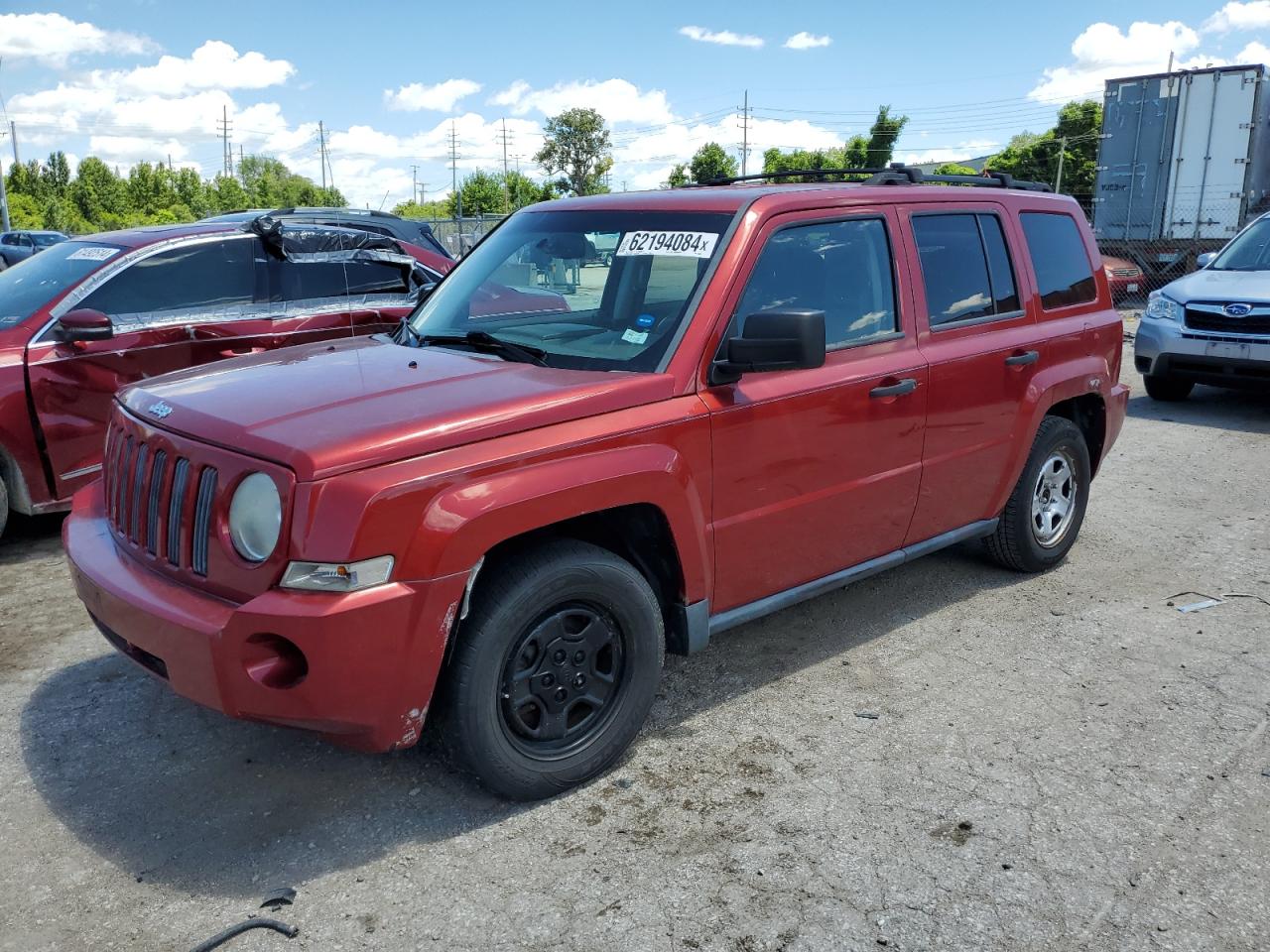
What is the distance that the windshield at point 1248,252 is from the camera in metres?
9.72

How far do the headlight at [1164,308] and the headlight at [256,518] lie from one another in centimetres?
914

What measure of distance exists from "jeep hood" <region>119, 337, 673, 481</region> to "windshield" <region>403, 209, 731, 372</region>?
0.65 ft

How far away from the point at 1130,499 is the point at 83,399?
6.46 m

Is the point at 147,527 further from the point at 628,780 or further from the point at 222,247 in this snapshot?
the point at 222,247

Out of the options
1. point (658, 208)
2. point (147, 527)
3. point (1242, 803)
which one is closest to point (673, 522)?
point (658, 208)

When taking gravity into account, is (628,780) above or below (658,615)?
below

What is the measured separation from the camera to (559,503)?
3.02m

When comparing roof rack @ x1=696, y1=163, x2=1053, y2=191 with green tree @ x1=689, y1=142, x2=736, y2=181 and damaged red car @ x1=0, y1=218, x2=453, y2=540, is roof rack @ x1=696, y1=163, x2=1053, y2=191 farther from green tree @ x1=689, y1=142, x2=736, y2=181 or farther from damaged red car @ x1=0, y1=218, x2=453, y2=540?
green tree @ x1=689, y1=142, x2=736, y2=181

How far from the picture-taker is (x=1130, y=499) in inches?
267

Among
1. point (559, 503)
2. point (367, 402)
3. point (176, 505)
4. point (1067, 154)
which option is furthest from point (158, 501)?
point (1067, 154)

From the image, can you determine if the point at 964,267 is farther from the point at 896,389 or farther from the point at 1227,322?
the point at 1227,322

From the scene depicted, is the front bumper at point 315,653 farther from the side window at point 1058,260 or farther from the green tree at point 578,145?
the green tree at point 578,145

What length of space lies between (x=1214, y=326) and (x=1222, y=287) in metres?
0.44

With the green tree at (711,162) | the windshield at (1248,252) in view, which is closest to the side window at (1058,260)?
the windshield at (1248,252)
